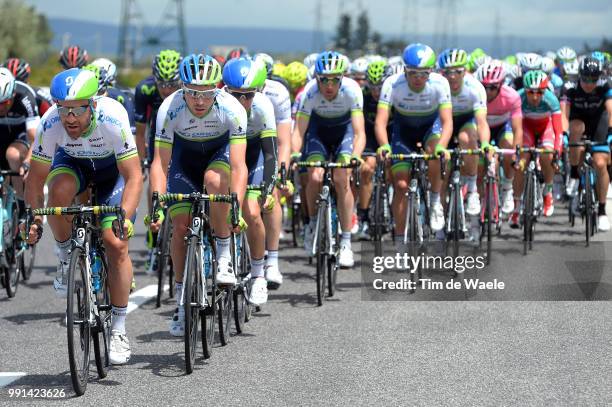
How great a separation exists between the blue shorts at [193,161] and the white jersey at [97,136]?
99 cm

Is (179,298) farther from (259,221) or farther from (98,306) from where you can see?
(259,221)

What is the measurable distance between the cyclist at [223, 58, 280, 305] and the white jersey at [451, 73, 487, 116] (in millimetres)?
3906

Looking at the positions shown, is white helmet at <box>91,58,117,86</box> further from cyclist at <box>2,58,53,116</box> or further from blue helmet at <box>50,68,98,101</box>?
blue helmet at <box>50,68,98,101</box>

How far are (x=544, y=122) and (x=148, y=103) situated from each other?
5568mm

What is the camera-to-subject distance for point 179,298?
8344 millimetres

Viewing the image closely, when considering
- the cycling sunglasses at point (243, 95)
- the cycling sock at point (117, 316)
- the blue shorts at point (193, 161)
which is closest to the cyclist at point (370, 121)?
the cycling sunglasses at point (243, 95)

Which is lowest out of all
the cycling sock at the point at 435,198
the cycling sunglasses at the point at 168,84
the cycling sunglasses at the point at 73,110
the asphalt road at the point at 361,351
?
the asphalt road at the point at 361,351

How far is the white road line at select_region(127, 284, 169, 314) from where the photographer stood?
10805 millimetres

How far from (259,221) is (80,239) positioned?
106 inches

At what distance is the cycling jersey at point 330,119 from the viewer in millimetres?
12367

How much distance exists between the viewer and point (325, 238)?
10922mm

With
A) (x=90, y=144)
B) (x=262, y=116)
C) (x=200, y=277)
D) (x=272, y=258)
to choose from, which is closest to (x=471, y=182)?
(x=272, y=258)

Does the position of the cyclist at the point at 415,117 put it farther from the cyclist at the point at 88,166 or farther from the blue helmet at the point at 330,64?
the cyclist at the point at 88,166

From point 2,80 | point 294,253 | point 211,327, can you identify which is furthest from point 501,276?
point 2,80
